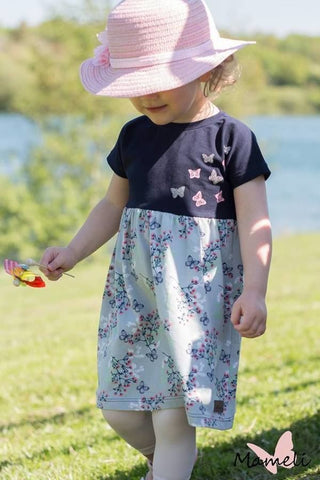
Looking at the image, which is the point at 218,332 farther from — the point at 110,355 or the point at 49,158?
the point at 49,158

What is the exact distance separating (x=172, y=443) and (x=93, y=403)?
6.72 ft

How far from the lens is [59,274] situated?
293cm

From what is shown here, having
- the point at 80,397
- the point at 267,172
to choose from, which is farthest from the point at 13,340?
the point at 267,172

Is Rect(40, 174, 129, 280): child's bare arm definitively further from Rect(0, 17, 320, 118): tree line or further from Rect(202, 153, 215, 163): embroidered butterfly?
Rect(0, 17, 320, 118): tree line

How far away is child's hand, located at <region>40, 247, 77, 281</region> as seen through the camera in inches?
114

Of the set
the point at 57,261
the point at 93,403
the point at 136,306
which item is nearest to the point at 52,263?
the point at 57,261

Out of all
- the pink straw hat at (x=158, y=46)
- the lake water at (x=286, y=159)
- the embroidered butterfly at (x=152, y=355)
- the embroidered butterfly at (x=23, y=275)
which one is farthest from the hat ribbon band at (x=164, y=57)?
the lake water at (x=286, y=159)

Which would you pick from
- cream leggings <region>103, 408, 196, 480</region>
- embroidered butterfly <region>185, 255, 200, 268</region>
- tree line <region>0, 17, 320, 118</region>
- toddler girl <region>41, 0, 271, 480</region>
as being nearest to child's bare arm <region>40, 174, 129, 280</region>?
toddler girl <region>41, 0, 271, 480</region>

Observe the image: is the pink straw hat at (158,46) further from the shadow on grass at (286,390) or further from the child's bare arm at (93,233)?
the shadow on grass at (286,390)

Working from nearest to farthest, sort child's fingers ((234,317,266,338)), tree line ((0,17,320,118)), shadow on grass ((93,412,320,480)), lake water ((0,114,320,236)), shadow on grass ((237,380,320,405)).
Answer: child's fingers ((234,317,266,338)) → shadow on grass ((93,412,320,480)) → shadow on grass ((237,380,320,405)) → tree line ((0,17,320,118)) → lake water ((0,114,320,236))

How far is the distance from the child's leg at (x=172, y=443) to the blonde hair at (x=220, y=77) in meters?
1.00

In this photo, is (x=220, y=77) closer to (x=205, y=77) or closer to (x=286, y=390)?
(x=205, y=77)

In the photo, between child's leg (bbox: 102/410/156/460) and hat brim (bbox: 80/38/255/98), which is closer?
hat brim (bbox: 80/38/255/98)

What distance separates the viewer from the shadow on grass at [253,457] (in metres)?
3.00
